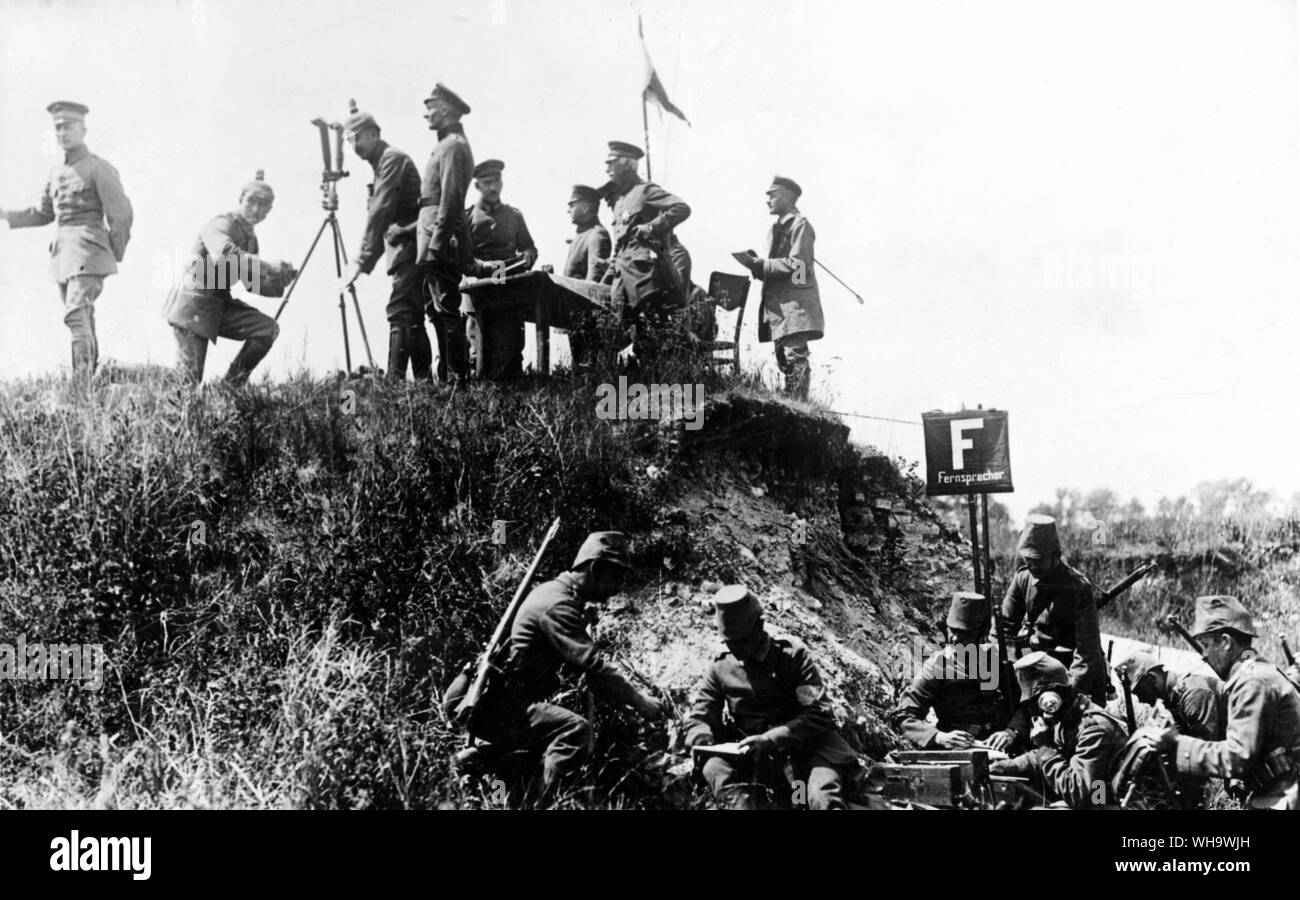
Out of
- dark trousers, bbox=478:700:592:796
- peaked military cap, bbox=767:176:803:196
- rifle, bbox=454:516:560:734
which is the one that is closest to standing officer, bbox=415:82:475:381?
peaked military cap, bbox=767:176:803:196

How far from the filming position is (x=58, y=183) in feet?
34.1

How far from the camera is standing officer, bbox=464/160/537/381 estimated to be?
403 inches

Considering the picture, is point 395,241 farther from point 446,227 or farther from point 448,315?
point 448,315

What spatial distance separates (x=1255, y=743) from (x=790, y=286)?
5823 mm

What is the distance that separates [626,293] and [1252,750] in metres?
5.98

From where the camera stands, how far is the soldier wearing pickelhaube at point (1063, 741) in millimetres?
7828

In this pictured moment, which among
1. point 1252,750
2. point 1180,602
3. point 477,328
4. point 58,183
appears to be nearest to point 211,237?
point 58,183

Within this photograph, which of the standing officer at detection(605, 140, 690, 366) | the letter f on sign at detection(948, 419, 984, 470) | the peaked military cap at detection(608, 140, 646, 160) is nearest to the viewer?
the letter f on sign at detection(948, 419, 984, 470)

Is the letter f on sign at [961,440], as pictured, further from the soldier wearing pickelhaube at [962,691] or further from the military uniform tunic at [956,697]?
the military uniform tunic at [956,697]

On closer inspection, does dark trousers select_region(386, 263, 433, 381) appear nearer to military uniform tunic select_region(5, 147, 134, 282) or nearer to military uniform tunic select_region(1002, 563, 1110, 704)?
military uniform tunic select_region(5, 147, 134, 282)

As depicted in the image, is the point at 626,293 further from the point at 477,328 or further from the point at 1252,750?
the point at 1252,750

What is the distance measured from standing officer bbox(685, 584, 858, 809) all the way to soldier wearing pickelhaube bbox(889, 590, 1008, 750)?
4.39 ft

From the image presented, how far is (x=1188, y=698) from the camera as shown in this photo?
26.1ft
